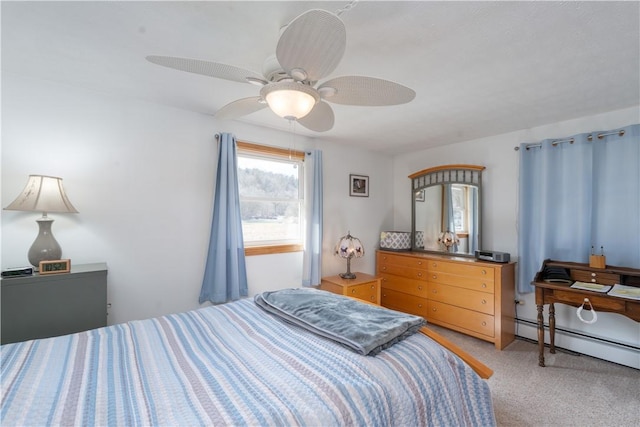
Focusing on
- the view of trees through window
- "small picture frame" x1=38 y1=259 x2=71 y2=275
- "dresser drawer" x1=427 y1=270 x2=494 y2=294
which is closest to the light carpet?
"dresser drawer" x1=427 y1=270 x2=494 y2=294

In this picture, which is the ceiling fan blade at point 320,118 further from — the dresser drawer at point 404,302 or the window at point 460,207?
the dresser drawer at point 404,302

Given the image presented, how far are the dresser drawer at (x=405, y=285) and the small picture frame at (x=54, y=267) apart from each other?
133 inches

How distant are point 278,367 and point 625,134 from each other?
342 cm

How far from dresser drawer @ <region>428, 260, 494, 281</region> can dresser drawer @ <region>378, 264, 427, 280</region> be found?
0.47ft

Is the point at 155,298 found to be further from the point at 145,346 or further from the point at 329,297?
the point at 329,297

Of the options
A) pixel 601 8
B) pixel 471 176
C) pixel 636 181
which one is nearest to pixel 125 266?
pixel 601 8

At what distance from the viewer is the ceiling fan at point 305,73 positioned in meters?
1.03

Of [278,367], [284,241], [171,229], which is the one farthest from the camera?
[284,241]

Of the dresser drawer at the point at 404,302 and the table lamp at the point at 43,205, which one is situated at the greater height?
the table lamp at the point at 43,205

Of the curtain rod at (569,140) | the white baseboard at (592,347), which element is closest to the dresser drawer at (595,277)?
the white baseboard at (592,347)

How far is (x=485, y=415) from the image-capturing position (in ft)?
4.24

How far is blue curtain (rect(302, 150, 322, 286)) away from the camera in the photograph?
3.39 m

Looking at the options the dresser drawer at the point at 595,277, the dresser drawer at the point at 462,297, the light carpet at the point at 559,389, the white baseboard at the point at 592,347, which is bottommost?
the light carpet at the point at 559,389

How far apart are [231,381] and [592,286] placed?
2.93m
